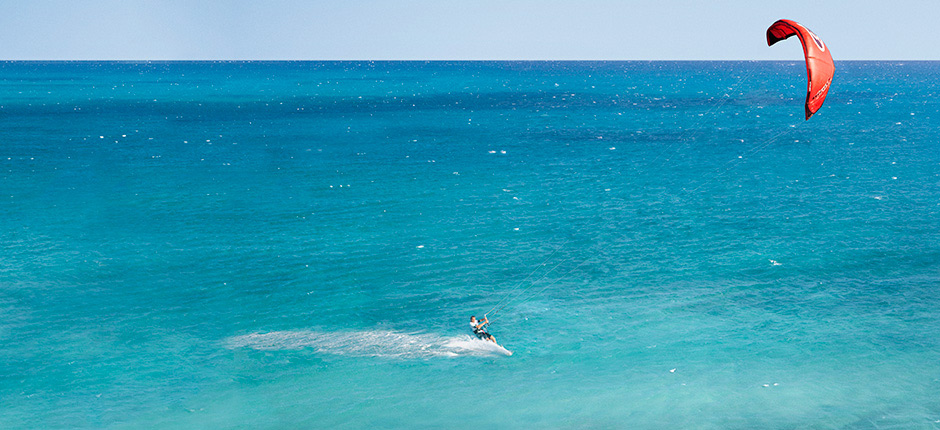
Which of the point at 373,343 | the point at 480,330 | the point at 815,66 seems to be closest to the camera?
the point at 815,66

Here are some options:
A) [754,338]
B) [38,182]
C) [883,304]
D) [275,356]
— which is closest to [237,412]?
[275,356]

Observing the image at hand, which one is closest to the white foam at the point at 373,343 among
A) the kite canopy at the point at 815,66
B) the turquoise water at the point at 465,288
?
the turquoise water at the point at 465,288

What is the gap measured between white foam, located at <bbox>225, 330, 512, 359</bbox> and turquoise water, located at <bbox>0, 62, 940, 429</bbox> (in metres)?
0.10

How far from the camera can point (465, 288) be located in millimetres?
30938

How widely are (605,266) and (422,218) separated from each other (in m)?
12.2

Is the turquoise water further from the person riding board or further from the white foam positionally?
the person riding board

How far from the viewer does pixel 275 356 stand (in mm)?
24797

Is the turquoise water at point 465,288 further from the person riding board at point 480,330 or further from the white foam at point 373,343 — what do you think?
the person riding board at point 480,330

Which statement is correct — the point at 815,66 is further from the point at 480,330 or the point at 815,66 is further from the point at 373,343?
the point at 373,343

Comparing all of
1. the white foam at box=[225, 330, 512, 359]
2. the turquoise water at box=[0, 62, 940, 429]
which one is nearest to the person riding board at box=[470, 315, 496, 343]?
the white foam at box=[225, 330, 512, 359]

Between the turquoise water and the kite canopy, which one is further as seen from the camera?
the kite canopy

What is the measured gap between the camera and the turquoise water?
22.1 m

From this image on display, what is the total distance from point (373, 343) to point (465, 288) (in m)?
6.19

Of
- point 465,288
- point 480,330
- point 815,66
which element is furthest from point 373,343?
point 815,66
